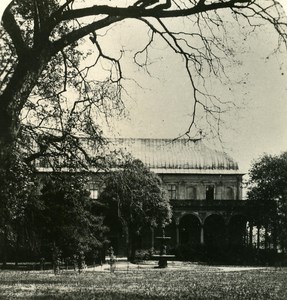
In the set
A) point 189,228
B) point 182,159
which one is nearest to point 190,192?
point 182,159

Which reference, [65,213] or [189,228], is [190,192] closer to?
[189,228]

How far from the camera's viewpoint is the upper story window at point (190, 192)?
204ft

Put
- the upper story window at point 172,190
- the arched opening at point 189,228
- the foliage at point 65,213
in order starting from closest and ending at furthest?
the foliage at point 65,213 → the arched opening at point 189,228 → the upper story window at point 172,190

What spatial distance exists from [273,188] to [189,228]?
16.4 meters

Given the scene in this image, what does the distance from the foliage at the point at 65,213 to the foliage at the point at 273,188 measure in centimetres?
1634

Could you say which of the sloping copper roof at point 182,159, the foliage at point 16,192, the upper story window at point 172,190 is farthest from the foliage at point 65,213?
the sloping copper roof at point 182,159

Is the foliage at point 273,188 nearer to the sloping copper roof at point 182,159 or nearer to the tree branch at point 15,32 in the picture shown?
the sloping copper roof at point 182,159

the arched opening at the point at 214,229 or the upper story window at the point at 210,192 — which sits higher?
the upper story window at the point at 210,192

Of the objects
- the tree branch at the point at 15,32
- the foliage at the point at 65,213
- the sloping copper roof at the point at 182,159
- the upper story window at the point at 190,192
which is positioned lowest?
the foliage at the point at 65,213

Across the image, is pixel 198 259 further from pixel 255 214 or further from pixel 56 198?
pixel 56 198

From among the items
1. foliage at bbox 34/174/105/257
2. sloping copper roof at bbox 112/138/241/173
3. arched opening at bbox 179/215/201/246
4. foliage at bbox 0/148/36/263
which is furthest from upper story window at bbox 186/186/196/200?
foliage at bbox 0/148/36/263

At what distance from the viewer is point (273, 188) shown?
147ft

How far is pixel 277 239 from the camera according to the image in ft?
141

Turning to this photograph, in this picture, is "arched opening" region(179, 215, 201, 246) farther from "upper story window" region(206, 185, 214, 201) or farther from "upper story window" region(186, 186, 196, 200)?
"upper story window" region(206, 185, 214, 201)
